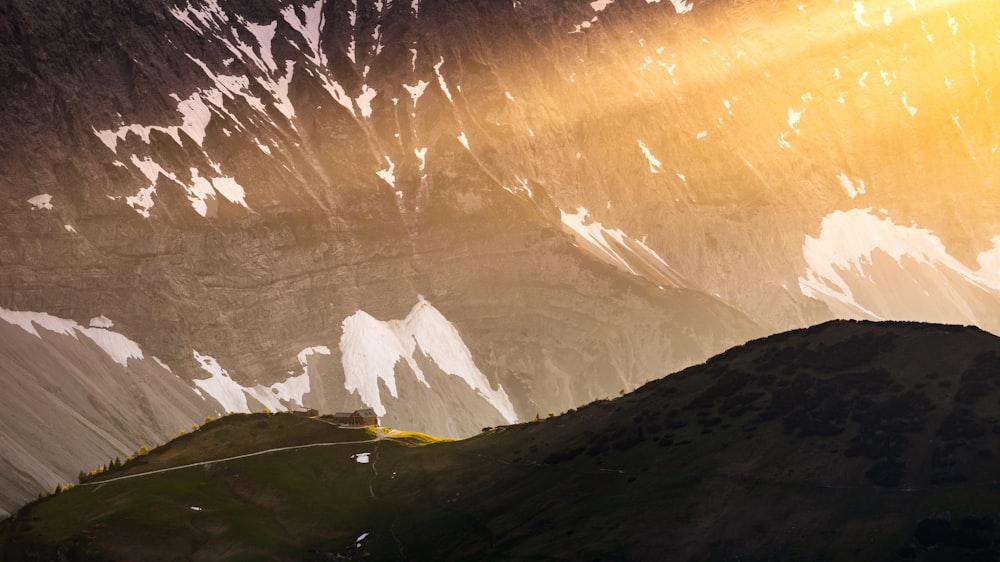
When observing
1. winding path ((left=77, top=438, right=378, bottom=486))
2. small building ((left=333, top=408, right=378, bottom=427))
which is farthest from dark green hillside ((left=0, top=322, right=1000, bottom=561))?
small building ((left=333, top=408, right=378, bottom=427))

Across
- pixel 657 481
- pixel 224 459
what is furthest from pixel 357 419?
pixel 657 481

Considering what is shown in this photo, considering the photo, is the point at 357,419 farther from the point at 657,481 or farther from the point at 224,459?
the point at 657,481

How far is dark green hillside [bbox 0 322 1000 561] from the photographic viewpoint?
8369cm

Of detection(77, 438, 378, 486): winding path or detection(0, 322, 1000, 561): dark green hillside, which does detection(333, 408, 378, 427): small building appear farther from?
detection(77, 438, 378, 486): winding path

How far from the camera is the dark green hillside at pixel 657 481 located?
275 feet

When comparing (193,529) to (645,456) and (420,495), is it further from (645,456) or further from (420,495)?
(645,456)

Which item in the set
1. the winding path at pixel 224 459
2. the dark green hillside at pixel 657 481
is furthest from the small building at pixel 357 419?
the winding path at pixel 224 459

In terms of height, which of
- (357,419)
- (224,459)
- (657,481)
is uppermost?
(357,419)

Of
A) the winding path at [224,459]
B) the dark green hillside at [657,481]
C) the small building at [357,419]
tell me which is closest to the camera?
the dark green hillside at [657,481]

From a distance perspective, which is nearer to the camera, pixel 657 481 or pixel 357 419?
pixel 657 481

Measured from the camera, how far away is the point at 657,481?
97.2 meters

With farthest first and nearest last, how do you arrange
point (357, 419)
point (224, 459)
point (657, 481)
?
1. point (357, 419)
2. point (224, 459)
3. point (657, 481)

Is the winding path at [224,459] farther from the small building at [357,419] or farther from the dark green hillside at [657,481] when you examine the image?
the small building at [357,419]

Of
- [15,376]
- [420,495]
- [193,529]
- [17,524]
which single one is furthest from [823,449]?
[15,376]
